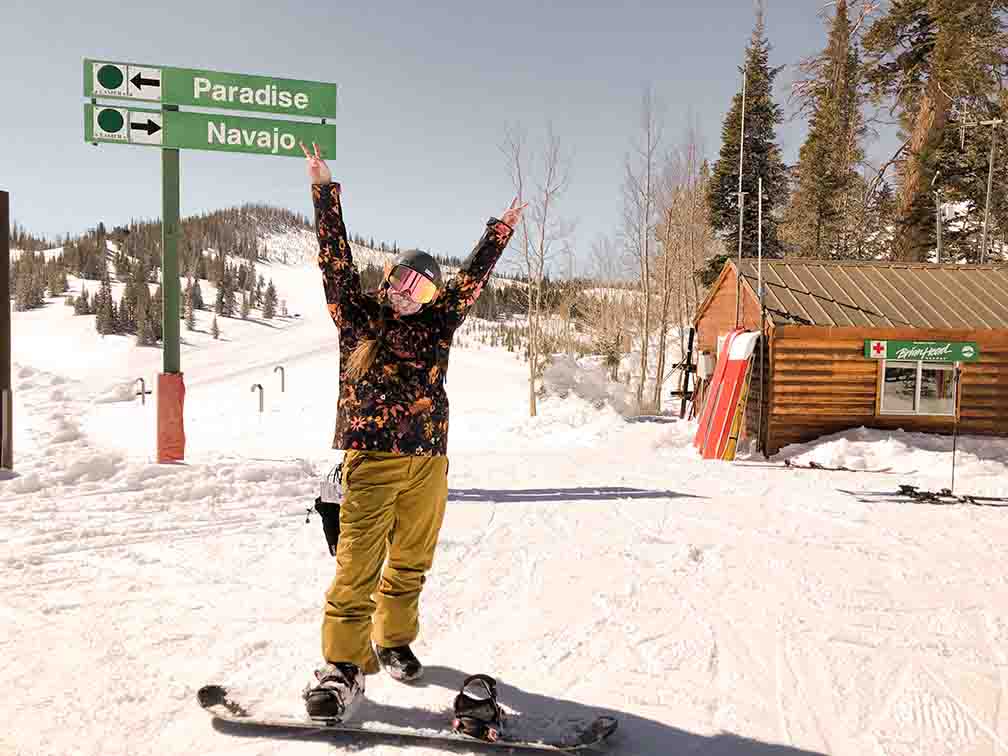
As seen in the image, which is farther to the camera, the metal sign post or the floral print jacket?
the metal sign post

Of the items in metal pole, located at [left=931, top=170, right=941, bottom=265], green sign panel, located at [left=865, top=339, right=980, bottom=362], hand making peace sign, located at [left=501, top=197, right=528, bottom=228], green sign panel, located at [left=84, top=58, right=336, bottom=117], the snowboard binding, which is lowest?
the snowboard binding

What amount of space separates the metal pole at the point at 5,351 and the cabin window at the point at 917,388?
13.4m

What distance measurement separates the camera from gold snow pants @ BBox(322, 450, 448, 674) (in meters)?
2.26

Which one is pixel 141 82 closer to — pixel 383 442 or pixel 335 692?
pixel 383 442

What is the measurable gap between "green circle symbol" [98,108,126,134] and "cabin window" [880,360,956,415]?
12.9 metres

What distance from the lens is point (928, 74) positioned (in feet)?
61.0

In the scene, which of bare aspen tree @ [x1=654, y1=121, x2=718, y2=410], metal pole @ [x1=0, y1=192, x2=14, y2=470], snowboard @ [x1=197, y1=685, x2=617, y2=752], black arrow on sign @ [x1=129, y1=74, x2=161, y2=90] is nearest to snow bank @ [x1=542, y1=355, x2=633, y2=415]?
A: bare aspen tree @ [x1=654, y1=121, x2=718, y2=410]

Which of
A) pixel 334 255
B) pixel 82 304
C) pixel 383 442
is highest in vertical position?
pixel 82 304

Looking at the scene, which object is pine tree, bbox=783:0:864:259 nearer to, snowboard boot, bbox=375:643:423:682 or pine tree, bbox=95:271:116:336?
snowboard boot, bbox=375:643:423:682

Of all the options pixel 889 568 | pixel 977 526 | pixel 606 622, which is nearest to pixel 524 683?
pixel 606 622

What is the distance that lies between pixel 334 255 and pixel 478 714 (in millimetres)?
1873

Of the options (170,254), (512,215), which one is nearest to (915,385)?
(512,215)

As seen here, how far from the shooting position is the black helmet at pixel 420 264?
242 cm

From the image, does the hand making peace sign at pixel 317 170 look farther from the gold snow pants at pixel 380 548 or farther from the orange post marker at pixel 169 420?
the orange post marker at pixel 169 420
